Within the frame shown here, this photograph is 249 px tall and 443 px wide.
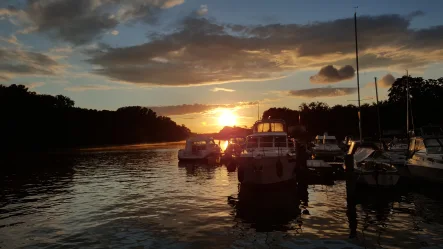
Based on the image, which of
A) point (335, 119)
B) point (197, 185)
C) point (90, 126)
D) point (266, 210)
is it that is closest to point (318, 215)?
point (266, 210)

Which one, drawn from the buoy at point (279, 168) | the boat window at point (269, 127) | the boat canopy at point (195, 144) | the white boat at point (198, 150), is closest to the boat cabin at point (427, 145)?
the buoy at point (279, 168)

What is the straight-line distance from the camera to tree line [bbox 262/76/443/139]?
8494cm

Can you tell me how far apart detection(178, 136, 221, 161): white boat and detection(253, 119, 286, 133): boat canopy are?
67.1 ft

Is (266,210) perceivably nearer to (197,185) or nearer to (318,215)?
(318,215)

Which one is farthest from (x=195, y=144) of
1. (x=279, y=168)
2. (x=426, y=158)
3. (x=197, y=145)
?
(x=426, y=158)

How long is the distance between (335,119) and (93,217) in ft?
383

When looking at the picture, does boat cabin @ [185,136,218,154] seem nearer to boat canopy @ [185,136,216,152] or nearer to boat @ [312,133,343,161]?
boat canopy @ [185,136,216,152]

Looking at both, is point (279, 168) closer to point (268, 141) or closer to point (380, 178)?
point (268, 141)

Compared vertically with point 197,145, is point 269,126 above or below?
above

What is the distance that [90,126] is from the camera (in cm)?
14462

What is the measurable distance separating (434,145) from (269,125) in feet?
49.3

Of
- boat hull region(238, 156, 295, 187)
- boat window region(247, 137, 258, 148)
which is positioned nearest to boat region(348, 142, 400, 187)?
boat hull region(238, 156, 295, 187)

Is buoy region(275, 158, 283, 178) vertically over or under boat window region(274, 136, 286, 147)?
under

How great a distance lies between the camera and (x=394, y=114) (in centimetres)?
9481
